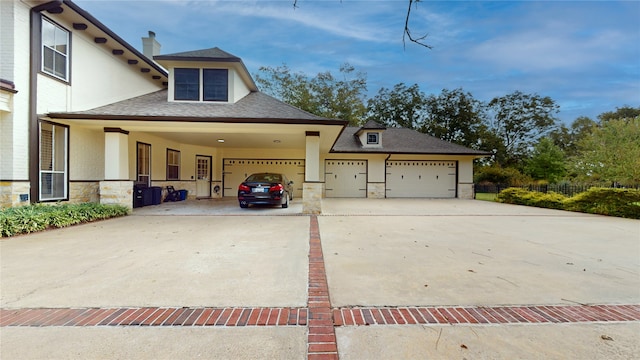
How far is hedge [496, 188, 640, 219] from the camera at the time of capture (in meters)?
9.55

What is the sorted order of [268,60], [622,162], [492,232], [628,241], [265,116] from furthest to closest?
[268,60] → [622,162] → [265,116] → [492,232] → [628,241]

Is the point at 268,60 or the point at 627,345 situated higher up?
the point at 268,60

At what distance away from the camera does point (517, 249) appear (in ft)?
17.0

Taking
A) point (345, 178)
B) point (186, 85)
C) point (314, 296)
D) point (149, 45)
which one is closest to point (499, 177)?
point (345, 178)

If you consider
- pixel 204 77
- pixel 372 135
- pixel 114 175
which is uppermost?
pixel 204 77

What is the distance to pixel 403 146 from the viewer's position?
1730cm

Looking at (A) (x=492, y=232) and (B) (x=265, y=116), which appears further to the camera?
(B) (x=265, y=116)

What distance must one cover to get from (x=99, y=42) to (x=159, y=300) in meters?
10.7

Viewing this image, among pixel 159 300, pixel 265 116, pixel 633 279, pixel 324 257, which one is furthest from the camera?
pixel 265 116

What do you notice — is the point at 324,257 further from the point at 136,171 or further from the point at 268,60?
the point at 268,60

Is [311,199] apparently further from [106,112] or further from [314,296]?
[106,112]

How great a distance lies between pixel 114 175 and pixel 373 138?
42.3ft

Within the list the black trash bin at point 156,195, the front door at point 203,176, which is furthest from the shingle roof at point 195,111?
the front door at point 203,176

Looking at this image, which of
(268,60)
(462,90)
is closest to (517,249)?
(268,60)
